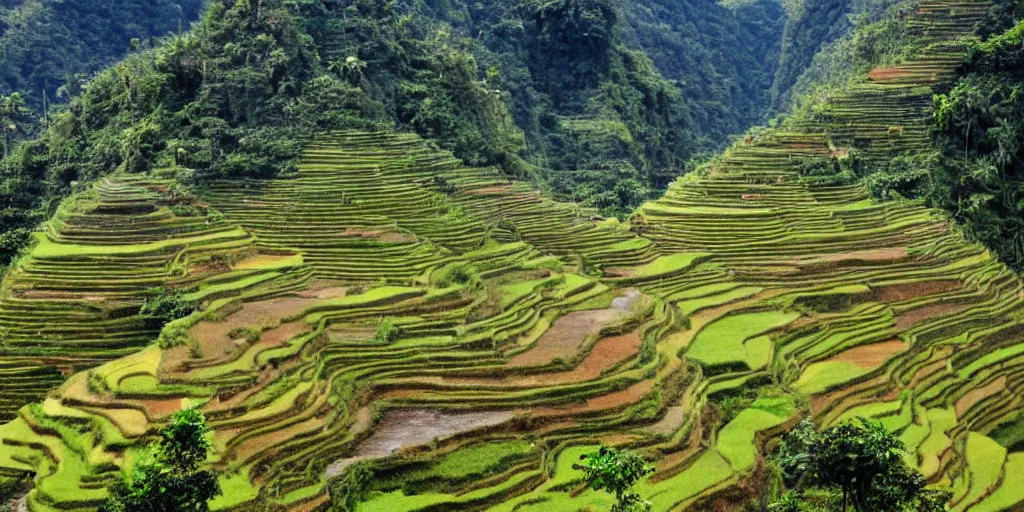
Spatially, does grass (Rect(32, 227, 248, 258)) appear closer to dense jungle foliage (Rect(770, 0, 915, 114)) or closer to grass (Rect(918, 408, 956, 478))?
grass (Rect(918, 408, 956, 478))

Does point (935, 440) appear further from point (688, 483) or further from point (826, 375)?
point (688, 483)

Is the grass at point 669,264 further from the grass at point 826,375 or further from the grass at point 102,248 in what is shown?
the grass at point 102,248

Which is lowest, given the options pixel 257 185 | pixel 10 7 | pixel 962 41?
pixel 257 185

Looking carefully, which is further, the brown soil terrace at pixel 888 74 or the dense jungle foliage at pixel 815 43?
the dense jungle foliage at pixel 815 43

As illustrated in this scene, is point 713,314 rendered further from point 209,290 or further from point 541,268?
point 209,290

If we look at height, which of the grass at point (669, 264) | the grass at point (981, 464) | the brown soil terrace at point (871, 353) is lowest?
the grass at point (981, 464)

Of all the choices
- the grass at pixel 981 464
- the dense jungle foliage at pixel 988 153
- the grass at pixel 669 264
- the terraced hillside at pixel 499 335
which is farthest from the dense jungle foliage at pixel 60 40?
the grass at pixel 981 464

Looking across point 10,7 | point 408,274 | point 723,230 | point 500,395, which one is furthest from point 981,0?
point 10,7
